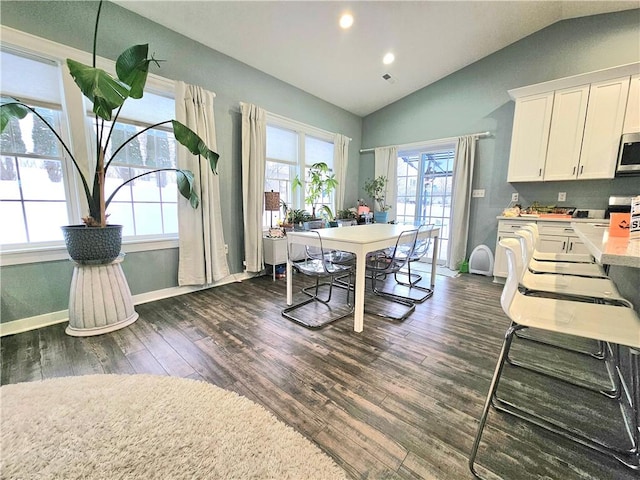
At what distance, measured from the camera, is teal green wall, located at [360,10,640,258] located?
3.07m

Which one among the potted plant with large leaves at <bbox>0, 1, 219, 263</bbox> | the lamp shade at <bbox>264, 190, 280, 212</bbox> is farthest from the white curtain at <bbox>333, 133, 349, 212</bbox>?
the potted plant with large leaves at <bbox>0, 1, 219, 263</bbox>

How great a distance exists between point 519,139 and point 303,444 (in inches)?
168

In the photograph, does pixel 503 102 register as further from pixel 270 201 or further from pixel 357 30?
pixel 270 201

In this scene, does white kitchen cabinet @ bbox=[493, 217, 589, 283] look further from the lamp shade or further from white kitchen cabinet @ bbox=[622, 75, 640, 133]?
the lamp shade

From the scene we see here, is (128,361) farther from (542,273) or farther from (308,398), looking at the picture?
(542,273)

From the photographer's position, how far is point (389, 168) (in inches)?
199

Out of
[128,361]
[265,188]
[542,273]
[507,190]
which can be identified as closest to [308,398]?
[128,361]

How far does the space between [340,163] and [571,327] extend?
447 cm

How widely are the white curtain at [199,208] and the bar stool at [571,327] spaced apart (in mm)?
2939

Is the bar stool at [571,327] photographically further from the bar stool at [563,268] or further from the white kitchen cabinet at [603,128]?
the white kitchen cabinet at [603,128]

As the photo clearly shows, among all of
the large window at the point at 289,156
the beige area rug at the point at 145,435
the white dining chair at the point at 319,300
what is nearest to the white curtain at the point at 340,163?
the large window at the point at 289,156

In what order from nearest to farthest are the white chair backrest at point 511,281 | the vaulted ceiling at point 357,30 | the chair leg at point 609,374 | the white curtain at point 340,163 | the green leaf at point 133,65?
the white chair backrest at point 511,281, the chair leg at point 609,374, the green leaf at point 133,65, the vaulted ceiling at point 357,30, the white curtain at point 340,163

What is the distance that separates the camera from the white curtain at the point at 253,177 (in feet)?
11.2

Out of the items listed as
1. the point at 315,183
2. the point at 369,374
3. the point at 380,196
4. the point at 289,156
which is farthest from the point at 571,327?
the point at 380,196
